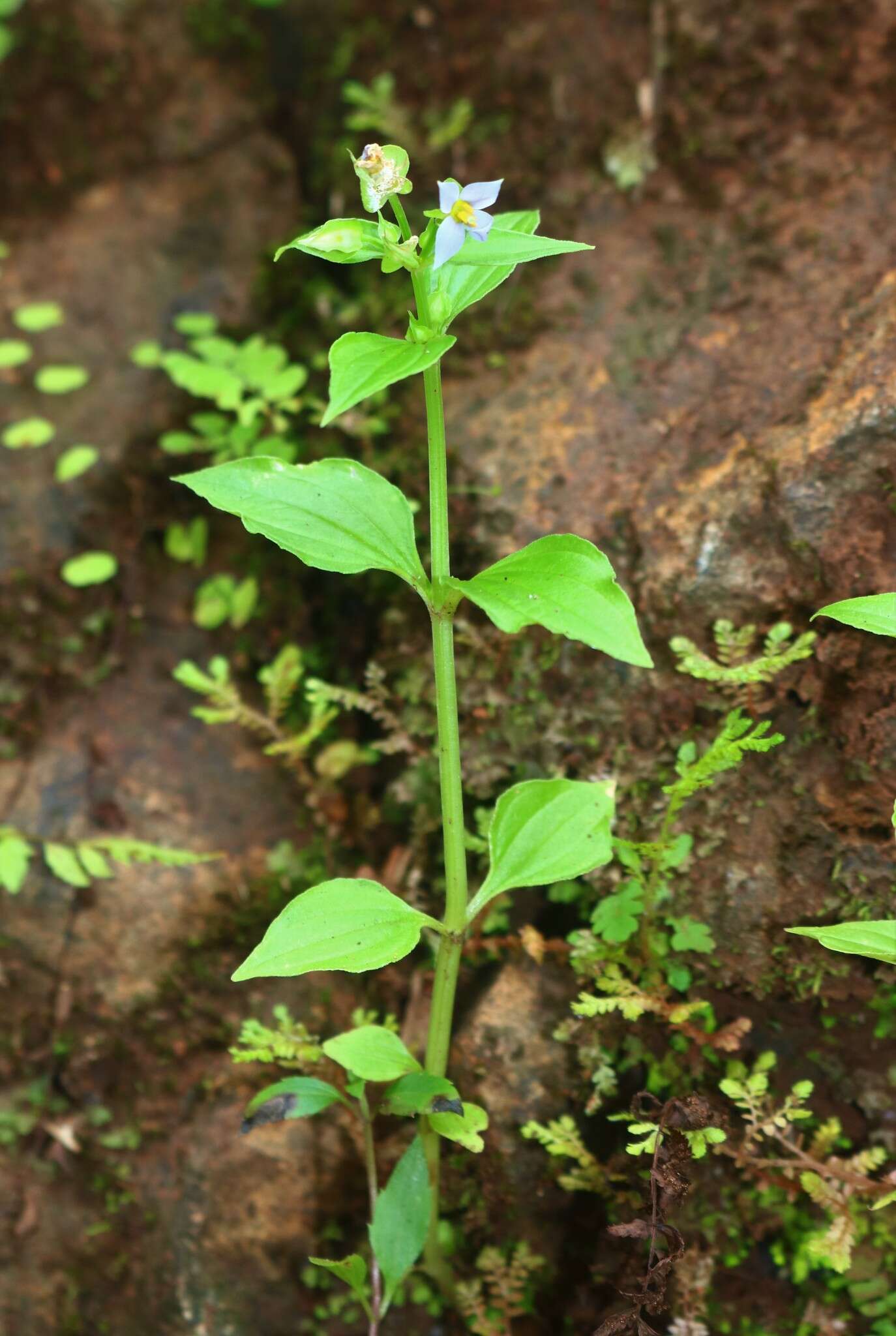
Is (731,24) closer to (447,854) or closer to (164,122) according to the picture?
(164,122)

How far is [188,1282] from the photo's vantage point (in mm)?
2449

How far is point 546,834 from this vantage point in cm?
194

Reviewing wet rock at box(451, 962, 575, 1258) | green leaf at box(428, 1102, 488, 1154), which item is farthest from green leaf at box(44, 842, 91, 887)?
green leaf at box(428, 1102, 488, 1154)

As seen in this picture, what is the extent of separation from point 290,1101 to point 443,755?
800 millimetres

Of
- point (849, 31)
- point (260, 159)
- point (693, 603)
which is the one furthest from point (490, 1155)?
point (260, 159)

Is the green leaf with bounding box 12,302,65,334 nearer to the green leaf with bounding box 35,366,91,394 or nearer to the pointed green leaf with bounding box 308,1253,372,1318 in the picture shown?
the green leaf with bounding box 35,366,91,394

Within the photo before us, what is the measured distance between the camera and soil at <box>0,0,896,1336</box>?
7.29 feet

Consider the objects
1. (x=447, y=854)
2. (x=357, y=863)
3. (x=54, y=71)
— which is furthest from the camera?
(x=54, y=71)

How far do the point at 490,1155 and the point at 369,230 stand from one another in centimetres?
195

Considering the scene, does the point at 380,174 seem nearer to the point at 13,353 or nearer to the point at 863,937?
the point at 863,937

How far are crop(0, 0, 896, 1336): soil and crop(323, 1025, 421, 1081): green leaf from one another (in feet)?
1.05

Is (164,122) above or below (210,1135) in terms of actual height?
above

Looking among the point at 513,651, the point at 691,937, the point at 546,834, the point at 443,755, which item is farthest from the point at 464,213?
the point at 691,937

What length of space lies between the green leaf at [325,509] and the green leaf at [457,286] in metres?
0.32
